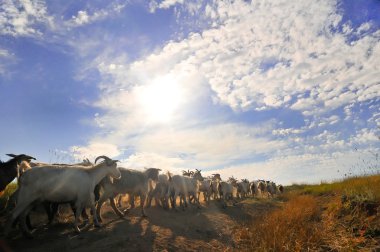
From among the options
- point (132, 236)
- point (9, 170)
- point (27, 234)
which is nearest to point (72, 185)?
point (27, 234)

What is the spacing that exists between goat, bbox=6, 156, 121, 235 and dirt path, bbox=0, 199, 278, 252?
22.1 inches

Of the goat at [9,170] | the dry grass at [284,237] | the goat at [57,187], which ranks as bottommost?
the dry grass at [284,237]

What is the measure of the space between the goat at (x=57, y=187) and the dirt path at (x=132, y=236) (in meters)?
0.56

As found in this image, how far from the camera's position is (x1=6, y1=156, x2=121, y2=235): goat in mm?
9352

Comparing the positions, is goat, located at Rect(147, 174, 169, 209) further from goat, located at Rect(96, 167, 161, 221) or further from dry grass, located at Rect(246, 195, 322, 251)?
dry grass, located at Rect(246, 195, 322, 251)

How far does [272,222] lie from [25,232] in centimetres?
782

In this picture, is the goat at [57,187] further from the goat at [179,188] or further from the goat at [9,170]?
the goat at [179,188]

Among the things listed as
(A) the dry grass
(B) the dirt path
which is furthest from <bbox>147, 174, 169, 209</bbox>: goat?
(A) the dry grass

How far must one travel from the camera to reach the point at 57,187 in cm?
999

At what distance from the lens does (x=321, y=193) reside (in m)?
26.4

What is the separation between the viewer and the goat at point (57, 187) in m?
9.35

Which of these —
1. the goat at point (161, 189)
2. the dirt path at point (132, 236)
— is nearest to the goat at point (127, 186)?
the dirt path at point (132, 236)

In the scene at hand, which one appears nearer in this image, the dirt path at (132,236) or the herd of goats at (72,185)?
the dirt path at (132,236)

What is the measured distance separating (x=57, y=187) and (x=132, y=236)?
269 centimetres
